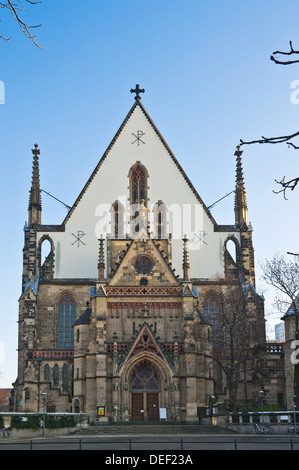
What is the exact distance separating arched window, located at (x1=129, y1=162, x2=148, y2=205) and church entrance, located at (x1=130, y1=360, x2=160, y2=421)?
16.2m

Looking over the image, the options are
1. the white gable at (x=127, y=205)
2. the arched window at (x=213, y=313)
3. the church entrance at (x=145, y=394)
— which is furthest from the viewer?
the white gable at (x=127, y=205)

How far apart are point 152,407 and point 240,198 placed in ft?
68.4

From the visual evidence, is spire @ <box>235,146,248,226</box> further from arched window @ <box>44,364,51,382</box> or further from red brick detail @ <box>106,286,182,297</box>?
arched window @ <box>44,364,51,382</box>

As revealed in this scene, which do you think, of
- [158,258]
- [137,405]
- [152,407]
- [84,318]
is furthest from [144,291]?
[152,407]

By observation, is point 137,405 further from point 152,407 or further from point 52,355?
point 52,355

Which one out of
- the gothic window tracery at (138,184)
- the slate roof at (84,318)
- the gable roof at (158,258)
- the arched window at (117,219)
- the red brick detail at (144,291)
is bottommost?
the slate roof at (84,318)

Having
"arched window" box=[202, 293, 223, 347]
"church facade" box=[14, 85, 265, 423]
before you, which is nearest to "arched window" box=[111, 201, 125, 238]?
"church facade" box=[14, 85, 265, 423]

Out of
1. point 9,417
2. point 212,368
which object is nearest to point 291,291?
point 212,368

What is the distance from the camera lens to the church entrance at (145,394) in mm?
51531

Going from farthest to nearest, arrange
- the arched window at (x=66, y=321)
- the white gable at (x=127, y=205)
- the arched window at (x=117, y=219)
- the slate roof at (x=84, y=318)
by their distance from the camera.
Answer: the arched window at (x=117, y=219) < the white gable at (x=127, y=205) < the arched window at (x=66, y=321) < the slate roof at (x=84, y=318)

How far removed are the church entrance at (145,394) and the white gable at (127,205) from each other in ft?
36.9

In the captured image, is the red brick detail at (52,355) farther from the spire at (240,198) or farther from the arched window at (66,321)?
the spire at (240,198)

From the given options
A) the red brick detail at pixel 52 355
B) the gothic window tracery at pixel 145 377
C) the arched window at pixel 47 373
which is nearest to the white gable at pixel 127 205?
the red brick detail at pixel 52 355

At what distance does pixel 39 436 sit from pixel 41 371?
12.9m
